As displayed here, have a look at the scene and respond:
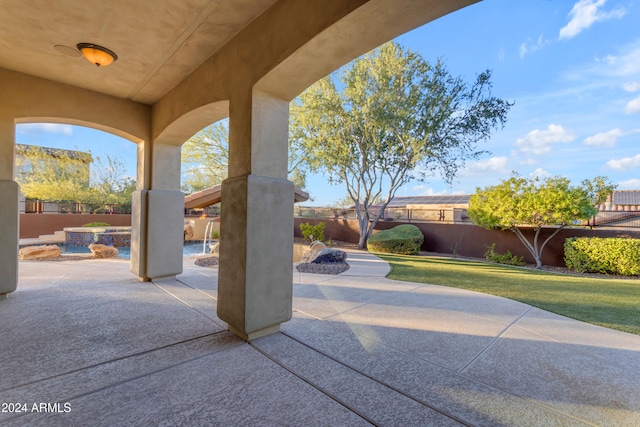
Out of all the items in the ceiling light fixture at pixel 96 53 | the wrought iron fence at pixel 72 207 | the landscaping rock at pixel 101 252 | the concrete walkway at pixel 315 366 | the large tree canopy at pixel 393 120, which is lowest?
the concrete walkway at pixel 315 366

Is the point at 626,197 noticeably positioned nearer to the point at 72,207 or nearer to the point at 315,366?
the point at 315,366

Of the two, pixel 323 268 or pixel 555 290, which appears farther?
pixel 323 268

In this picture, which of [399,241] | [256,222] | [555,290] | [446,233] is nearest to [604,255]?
[555,290]

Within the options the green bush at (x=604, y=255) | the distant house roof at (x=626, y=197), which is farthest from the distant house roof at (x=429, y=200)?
the green bush at (x=604, y=255)

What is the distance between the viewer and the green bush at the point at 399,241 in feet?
34.3

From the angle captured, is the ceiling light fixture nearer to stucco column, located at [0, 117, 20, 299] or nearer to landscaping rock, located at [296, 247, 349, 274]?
stucco column, located at [0, 117, 20, 299]

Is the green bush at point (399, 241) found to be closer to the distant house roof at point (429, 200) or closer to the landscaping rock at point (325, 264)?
the landscaping rock at point (325, 264)

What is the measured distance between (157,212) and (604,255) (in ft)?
35.2

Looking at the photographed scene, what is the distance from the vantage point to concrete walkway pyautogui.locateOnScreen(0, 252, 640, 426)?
5.85 ft

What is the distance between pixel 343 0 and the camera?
6.66 feet

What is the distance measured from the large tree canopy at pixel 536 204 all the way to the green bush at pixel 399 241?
222 centimetres

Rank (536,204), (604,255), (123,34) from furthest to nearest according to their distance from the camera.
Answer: (536,204) → (604,255) → (123,34)

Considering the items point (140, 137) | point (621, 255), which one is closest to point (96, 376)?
point (140, 137)

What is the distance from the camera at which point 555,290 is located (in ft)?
16.8
